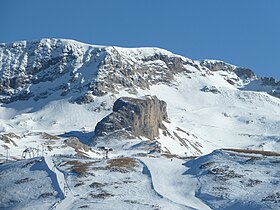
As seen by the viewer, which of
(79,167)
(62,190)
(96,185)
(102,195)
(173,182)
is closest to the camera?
(102,195)

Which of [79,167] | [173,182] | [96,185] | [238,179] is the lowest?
[96,185]

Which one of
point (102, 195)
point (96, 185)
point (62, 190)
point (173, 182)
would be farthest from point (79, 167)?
point (102, 195)

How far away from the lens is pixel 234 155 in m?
115

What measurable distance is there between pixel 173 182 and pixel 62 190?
16.7m

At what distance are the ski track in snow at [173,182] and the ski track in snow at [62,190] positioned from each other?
11409 millimetres

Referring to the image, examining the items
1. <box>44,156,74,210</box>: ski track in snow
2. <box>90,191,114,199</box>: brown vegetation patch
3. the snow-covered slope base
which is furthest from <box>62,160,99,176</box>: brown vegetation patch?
the snow-covered slope base

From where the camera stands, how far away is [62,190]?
90500mm

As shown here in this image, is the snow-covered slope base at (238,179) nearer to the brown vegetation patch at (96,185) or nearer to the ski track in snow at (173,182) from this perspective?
the ski track in snow at (173,182)

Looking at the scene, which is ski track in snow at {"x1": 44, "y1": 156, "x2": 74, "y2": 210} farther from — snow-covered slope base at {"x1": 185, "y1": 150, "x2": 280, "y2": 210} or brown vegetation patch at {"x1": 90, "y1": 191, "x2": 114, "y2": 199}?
snow-covered slope base at {"x1": 185, "y1": 150, "x2": 280, "y2": 210}

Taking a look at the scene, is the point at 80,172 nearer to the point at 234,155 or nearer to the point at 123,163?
the point at 123,163

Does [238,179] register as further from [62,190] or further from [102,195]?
[62,190]

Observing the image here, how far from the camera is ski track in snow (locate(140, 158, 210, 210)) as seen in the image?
8700 cm

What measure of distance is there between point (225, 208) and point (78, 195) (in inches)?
721

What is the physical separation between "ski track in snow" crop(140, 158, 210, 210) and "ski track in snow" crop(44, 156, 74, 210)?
11.4 meters
